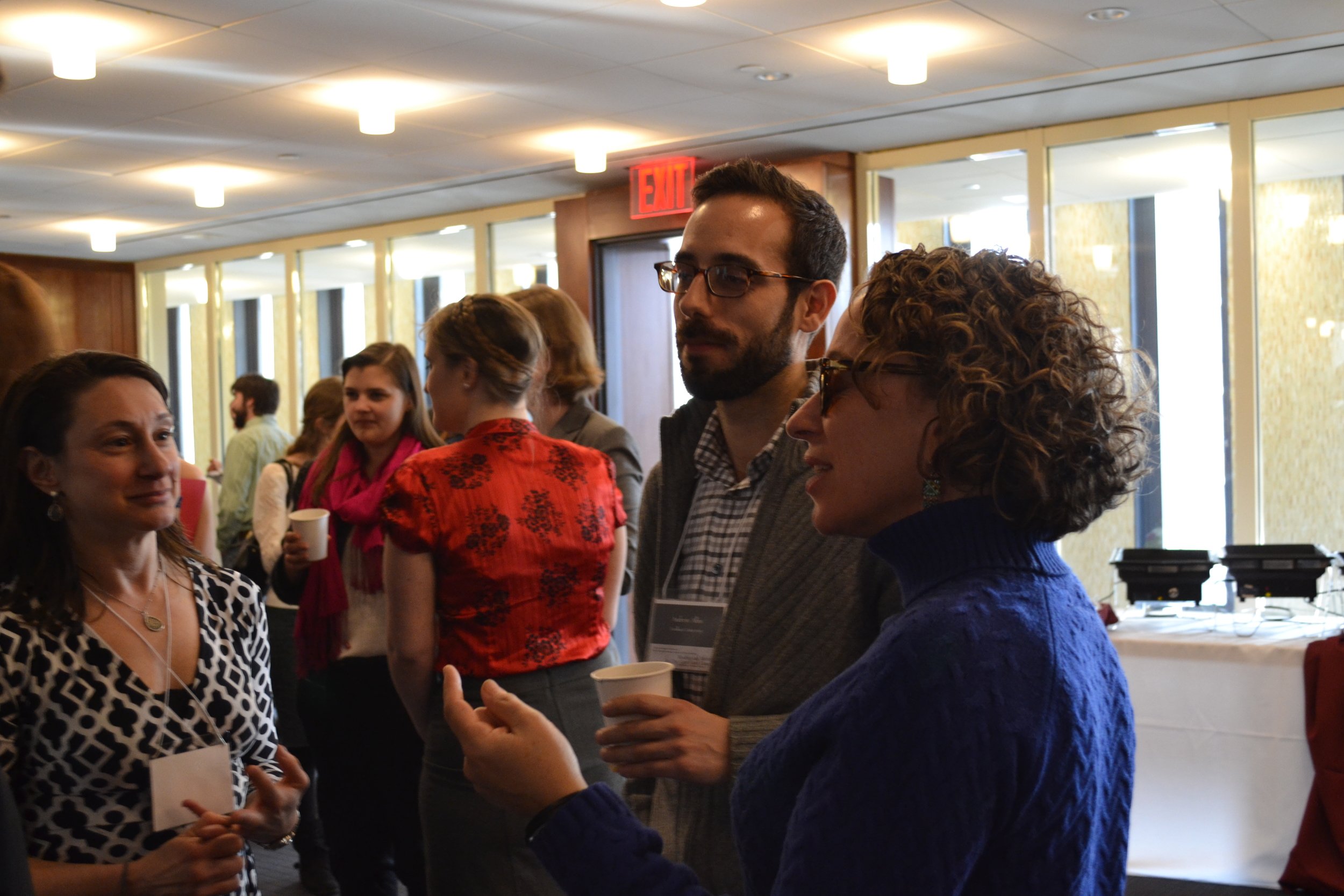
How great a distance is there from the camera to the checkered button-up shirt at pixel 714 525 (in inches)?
64.9

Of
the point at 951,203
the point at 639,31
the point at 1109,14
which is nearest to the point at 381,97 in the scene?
the point at 639,31

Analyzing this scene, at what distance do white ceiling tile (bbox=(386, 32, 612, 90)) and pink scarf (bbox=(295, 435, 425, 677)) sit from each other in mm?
2341

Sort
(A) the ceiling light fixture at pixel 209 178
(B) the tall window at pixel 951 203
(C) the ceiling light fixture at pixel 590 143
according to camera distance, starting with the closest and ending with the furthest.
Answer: (C) the ceiling light fixture at pixel 590 143
(B) the tall window at pixel 951 203
(A) the ceiling light fixture at pixel 209 178

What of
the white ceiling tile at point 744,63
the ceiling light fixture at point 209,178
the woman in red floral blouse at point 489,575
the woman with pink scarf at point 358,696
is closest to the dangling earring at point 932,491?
the woman in red floral blouse at point 489,575

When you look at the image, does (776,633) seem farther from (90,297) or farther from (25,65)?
(90,297)

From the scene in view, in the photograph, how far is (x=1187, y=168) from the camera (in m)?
6.37

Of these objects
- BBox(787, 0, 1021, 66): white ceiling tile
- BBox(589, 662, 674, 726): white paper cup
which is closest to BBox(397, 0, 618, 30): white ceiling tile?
BBox(787, 0, 1021, 66): white ceiling tile

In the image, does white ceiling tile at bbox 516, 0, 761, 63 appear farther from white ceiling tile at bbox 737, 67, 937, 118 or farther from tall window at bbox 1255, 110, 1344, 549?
tall window at bbox 1255, 110, 1344, 549

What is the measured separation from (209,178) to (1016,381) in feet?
25.3

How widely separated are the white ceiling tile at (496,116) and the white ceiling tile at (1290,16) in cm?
Result: 318

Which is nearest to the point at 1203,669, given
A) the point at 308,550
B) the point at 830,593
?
the point at 308,550

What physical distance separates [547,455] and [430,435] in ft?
3.85

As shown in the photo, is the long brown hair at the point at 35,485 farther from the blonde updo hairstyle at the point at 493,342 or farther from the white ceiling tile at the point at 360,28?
the white ceiling tile at the point at 360,28

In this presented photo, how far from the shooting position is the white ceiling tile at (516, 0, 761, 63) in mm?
4680
